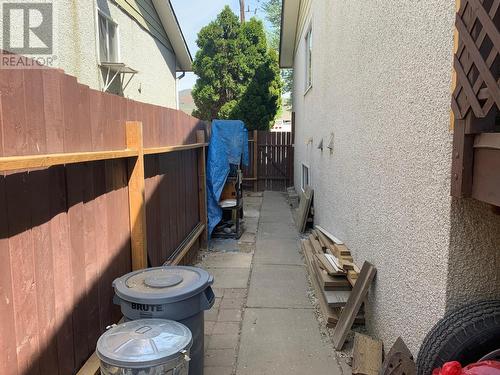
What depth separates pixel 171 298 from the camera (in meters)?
2.35

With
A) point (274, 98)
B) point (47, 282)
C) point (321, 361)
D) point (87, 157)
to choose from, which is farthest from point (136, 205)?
point (274, 98)

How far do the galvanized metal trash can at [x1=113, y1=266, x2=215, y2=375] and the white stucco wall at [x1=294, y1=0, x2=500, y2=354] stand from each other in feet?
4.53

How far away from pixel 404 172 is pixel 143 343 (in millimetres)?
1976

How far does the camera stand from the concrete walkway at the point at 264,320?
125 inches

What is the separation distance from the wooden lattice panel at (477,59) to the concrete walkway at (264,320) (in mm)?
2256

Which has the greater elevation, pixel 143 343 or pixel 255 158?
pixel 255 158

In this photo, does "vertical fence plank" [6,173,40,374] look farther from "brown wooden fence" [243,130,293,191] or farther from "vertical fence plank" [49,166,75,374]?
"brown wooden fence" [243,130,293,191]

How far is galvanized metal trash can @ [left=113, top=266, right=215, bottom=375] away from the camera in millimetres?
2355

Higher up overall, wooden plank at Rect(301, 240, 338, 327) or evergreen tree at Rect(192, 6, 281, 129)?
evergreen tree at Rect(192, 6, 281, 129)

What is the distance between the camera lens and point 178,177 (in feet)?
16.8

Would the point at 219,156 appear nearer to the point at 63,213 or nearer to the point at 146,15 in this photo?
the point at 146,15

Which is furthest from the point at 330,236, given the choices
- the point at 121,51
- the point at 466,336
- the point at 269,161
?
the point at 269,161

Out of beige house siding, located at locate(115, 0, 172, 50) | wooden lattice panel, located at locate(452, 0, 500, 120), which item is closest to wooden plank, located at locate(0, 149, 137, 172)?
wooden lattice panel, located at locate(452, 0, 500, 120)

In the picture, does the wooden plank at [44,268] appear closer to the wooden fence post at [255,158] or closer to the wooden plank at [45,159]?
the wooden plank at [45,159]
